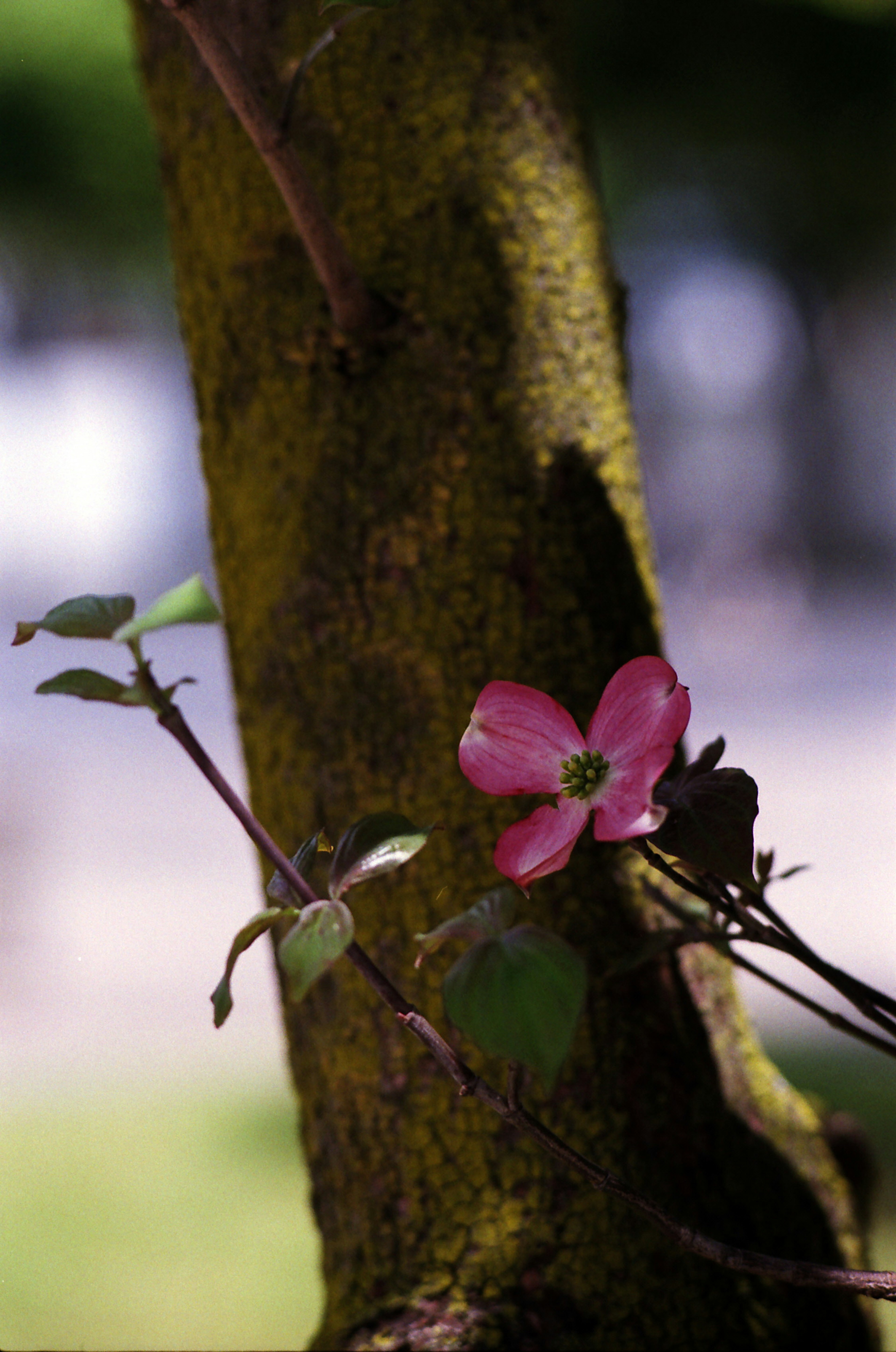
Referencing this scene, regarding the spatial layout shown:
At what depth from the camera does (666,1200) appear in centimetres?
35

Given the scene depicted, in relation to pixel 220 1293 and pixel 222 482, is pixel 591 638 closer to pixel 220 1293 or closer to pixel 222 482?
pixel 222 482

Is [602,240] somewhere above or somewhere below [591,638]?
above

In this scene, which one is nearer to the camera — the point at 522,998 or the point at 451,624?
the point at 522,998

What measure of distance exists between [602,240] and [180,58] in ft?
0.62

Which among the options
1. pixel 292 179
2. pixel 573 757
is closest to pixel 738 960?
pixel 573 757

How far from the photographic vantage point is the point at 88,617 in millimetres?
185

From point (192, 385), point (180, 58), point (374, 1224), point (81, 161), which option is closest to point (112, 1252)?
point (374, 1224)

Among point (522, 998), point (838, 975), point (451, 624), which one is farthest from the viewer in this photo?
point (451, 624)

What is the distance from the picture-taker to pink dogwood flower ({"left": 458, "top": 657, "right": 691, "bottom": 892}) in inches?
7.7

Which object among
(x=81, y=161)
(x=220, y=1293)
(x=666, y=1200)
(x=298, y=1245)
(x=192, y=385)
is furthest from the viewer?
(x=81, y=161)

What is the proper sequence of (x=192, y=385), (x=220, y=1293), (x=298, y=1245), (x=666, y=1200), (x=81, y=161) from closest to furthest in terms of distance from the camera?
(x=666, y=1200)
(x=192, y=385)
(x=220, y=1293)
(x=298, y=1245)
(x=81, y=161)

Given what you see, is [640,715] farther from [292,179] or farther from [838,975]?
[292,179]

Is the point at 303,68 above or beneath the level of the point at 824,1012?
above

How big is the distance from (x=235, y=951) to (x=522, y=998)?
65 millimetres
